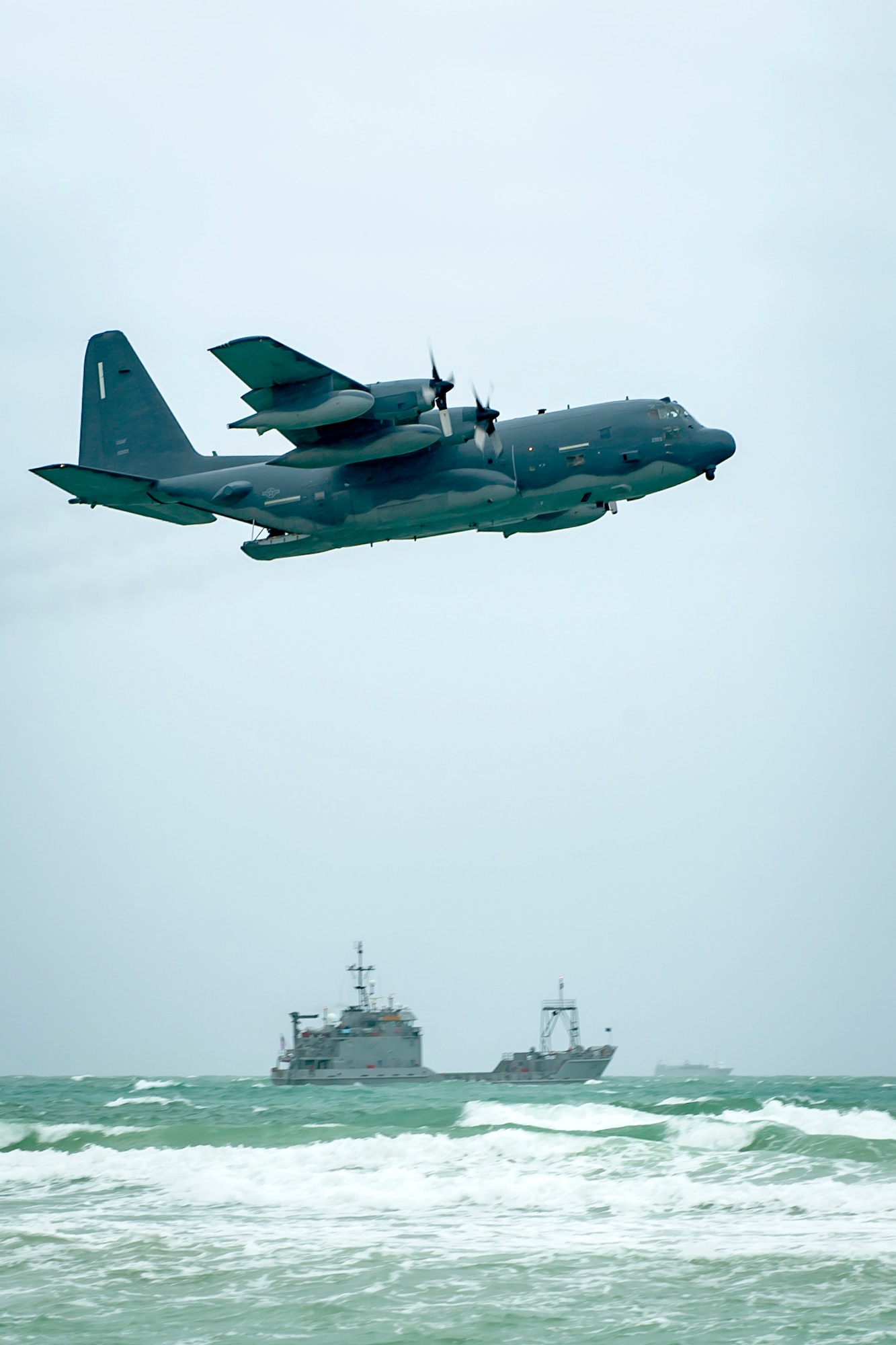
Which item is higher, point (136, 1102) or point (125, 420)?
point (125, 420)

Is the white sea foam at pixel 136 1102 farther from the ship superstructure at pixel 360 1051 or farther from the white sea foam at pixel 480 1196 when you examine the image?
the white sea foam at pixel 480 1196

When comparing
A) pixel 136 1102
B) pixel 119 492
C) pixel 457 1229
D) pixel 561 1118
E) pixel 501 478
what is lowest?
pixel 136 1102

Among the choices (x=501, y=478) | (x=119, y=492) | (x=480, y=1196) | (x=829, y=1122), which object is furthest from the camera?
(x=829, y=1122)

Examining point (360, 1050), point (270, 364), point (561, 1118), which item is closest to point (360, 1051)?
point (360, 1050)

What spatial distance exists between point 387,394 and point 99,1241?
18.7 meters

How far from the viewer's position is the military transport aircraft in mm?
28750

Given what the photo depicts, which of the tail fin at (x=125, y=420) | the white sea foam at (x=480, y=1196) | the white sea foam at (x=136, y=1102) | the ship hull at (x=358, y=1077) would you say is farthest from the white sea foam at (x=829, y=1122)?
the white sea foam at (x=136, y=1102)

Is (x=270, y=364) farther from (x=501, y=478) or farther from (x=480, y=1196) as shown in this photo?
(x=480, y=1196)

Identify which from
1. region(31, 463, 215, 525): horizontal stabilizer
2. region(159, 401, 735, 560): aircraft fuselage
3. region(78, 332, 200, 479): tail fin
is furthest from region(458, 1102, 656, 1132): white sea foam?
region(78, 332, 200, 479): tail fin

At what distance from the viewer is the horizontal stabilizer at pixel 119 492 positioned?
31.0 meters

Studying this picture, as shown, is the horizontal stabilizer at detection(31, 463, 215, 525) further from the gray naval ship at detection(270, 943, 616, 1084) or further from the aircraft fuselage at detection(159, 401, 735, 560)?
the gray naval ship at detection(270, 943, 616, 1084)

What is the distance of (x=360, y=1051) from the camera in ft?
238

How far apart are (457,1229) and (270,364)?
18.5 meters

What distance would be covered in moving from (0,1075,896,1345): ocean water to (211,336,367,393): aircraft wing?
58.9 feet
